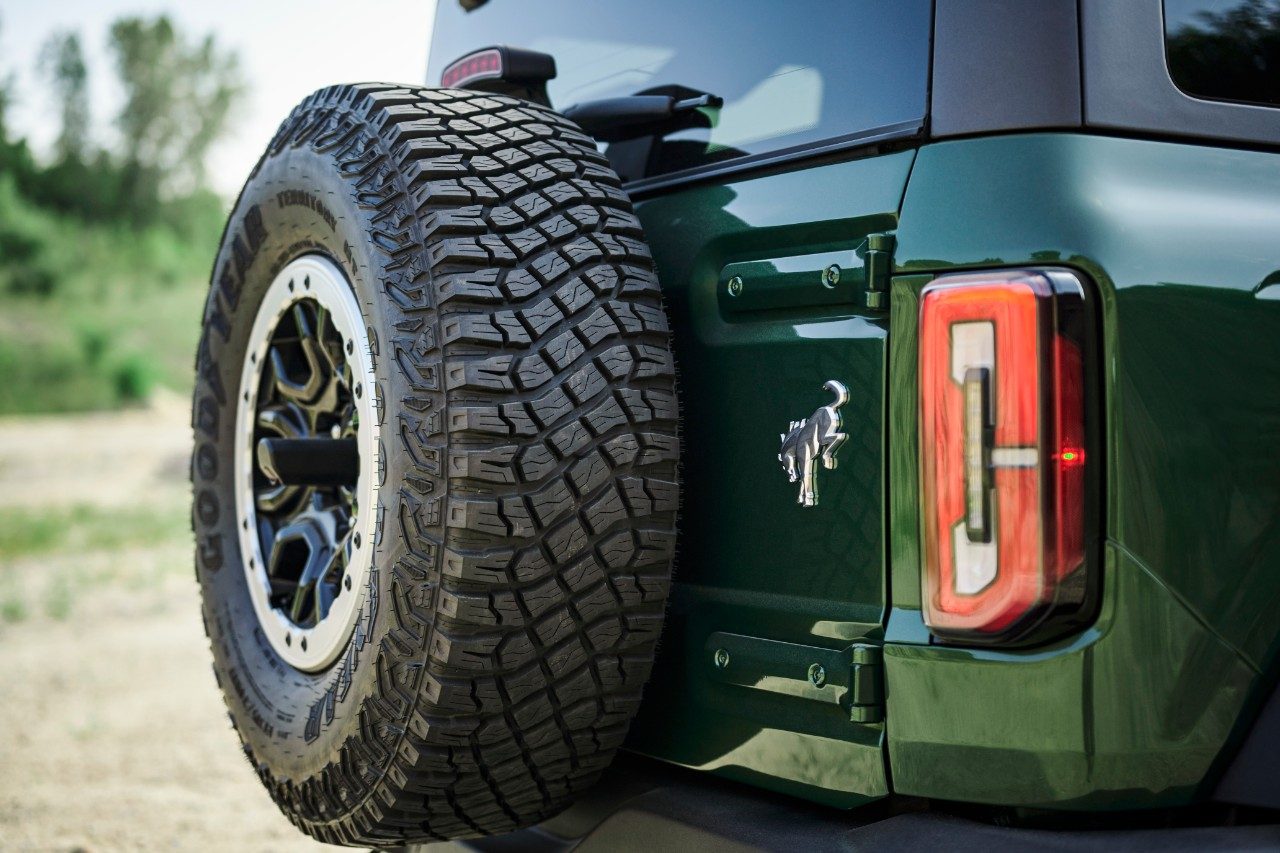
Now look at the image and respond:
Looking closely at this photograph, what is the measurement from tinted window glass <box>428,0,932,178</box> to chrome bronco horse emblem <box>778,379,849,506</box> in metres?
0.37

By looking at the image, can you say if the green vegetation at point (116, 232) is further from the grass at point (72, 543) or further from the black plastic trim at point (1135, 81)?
the black plastic trim at point (1135, 81)

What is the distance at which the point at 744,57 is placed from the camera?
183 cm

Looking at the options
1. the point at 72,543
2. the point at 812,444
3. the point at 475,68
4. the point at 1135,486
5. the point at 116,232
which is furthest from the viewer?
the point at 116,232

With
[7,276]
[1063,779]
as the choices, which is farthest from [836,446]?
[7,276]

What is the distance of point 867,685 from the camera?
1.47 meters

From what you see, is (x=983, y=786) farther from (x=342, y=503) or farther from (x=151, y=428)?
(x=151, y=428)

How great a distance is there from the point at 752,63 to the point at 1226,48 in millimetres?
653

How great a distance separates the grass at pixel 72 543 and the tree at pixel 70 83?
4517 cm

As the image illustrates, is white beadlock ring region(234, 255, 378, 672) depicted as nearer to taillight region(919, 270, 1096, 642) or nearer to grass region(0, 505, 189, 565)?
taillight region(919, 270, 1096, 642)

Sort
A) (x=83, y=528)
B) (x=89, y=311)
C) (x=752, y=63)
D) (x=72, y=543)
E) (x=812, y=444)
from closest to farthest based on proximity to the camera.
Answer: (x=812, y=444) < (x=752, y=63) < (x=72, y=543) < (x=83, y=528) < (x=89, y=311)

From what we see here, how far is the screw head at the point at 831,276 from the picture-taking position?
1.53m

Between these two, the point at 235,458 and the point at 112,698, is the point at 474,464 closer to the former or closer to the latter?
the point at 235,458

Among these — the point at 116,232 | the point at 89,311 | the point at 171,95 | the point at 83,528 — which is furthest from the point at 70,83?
the point at 83,528

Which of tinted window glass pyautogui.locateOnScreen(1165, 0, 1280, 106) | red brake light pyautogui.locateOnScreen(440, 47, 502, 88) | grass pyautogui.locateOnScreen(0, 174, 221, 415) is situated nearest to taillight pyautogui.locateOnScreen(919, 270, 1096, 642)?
tinted window glass pyautogui.locateOnScreen(1165, 0, 1280, 106)
